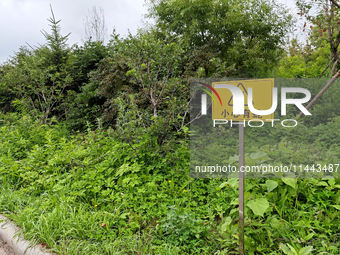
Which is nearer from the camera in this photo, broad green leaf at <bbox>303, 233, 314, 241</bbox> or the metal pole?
the metal pole

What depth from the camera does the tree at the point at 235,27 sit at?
753 centimetres

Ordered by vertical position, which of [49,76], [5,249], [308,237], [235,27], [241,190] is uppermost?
[235,27]

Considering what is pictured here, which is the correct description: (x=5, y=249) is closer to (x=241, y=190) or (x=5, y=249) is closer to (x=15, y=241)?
(x=15, y=241)

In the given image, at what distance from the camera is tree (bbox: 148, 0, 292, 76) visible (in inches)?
297

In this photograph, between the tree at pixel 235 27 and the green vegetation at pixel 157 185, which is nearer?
the green vegetation at pixel 157 185

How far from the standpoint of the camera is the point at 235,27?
762 cm

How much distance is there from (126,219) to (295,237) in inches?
69.7

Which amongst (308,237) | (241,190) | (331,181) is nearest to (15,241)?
(241,190)

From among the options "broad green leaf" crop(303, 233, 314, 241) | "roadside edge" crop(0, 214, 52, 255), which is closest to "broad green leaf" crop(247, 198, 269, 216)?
"broad green leaf" crop(303, 233, 314, 241)

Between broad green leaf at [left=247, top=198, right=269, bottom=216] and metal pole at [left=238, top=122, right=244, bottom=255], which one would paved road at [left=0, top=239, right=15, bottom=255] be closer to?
metal pole at [left=238, top=122, right=244, bottom=255]

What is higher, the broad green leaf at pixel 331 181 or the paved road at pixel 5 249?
the broad green leaf at pixel 331 181

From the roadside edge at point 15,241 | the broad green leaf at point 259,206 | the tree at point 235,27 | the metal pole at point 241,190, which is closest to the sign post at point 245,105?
the metal pole at point 241,190

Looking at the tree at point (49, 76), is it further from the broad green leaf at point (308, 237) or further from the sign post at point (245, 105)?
the broad green leaf at point (308, 237)

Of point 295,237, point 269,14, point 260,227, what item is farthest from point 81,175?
point 269,14
